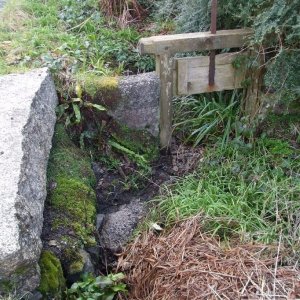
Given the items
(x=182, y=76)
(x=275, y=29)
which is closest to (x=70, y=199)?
(x=182, y=76)

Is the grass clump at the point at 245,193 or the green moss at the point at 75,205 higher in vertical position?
the green moss at the point at 75,205

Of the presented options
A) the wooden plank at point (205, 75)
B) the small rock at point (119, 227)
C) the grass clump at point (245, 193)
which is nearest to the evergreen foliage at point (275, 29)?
the wooden plank at point (205, 75)

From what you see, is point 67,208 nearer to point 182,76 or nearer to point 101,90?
point 101,90

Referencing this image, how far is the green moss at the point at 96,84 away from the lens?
3754mm

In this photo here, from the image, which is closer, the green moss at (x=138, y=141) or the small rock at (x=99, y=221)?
the small rock at (x=99, y=221)

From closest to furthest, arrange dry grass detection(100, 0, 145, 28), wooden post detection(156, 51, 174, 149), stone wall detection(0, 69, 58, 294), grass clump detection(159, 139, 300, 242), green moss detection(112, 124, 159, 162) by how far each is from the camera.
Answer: stone wall detection(0, 69, 58, 294) < grass clump detection(159, 139, 300, 242) < wooden post detection(156, 51, 174, 149) < green moss detection(112, 124, 159, 162) < dry grass detection(100, 0, 145, 28)

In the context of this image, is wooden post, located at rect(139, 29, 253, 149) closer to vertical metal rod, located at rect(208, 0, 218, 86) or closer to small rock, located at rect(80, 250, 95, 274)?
vertical metal rod, located at rect(208, 0, 218, 86)

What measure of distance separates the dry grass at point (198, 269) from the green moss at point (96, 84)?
4.29ft

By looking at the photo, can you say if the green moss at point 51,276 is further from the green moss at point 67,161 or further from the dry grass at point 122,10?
the dry grass at point 122,10

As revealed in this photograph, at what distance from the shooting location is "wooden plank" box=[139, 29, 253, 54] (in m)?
3.63

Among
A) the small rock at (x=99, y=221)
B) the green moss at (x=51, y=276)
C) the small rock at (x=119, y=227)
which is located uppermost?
the green moss at (x=51, y=276)

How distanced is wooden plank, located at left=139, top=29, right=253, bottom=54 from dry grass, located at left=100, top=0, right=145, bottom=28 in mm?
1435

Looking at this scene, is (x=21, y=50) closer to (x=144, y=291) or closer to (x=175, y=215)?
(x=175, y=215)

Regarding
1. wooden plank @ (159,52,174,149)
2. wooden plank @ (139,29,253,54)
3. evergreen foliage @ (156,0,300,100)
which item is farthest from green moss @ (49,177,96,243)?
evergreen foliage @ (156,0,300,100)
